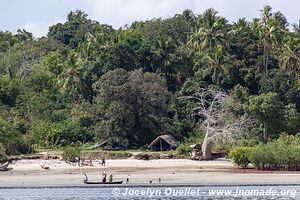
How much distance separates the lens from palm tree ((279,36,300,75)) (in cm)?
7775

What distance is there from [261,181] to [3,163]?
21.3m

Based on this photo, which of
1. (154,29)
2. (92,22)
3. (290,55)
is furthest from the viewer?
(92,22)

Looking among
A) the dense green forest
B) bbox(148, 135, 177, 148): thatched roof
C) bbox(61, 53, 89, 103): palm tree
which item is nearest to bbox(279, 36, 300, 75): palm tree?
the dense green forest

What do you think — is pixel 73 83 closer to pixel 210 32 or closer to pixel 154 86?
pixel 154 86

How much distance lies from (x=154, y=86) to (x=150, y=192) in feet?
90.7

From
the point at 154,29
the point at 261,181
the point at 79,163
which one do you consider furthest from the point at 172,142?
the point at 154,29

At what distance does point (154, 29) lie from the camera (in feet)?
314

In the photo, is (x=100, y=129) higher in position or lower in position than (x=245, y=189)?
higher

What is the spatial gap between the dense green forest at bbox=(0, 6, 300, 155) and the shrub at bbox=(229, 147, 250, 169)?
536 cm

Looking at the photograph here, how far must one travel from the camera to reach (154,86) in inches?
2857

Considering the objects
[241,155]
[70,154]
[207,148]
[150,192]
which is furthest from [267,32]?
[150,192]

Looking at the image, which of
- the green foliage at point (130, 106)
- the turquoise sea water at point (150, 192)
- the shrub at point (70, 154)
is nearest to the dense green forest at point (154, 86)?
the green foliage at point (130, 106)

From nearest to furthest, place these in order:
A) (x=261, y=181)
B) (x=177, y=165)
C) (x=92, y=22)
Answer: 1. (x=261, y=181)
2. (x=177, y=165)
3. (x=92, y=22)

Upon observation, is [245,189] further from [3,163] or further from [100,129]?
[100,129]
